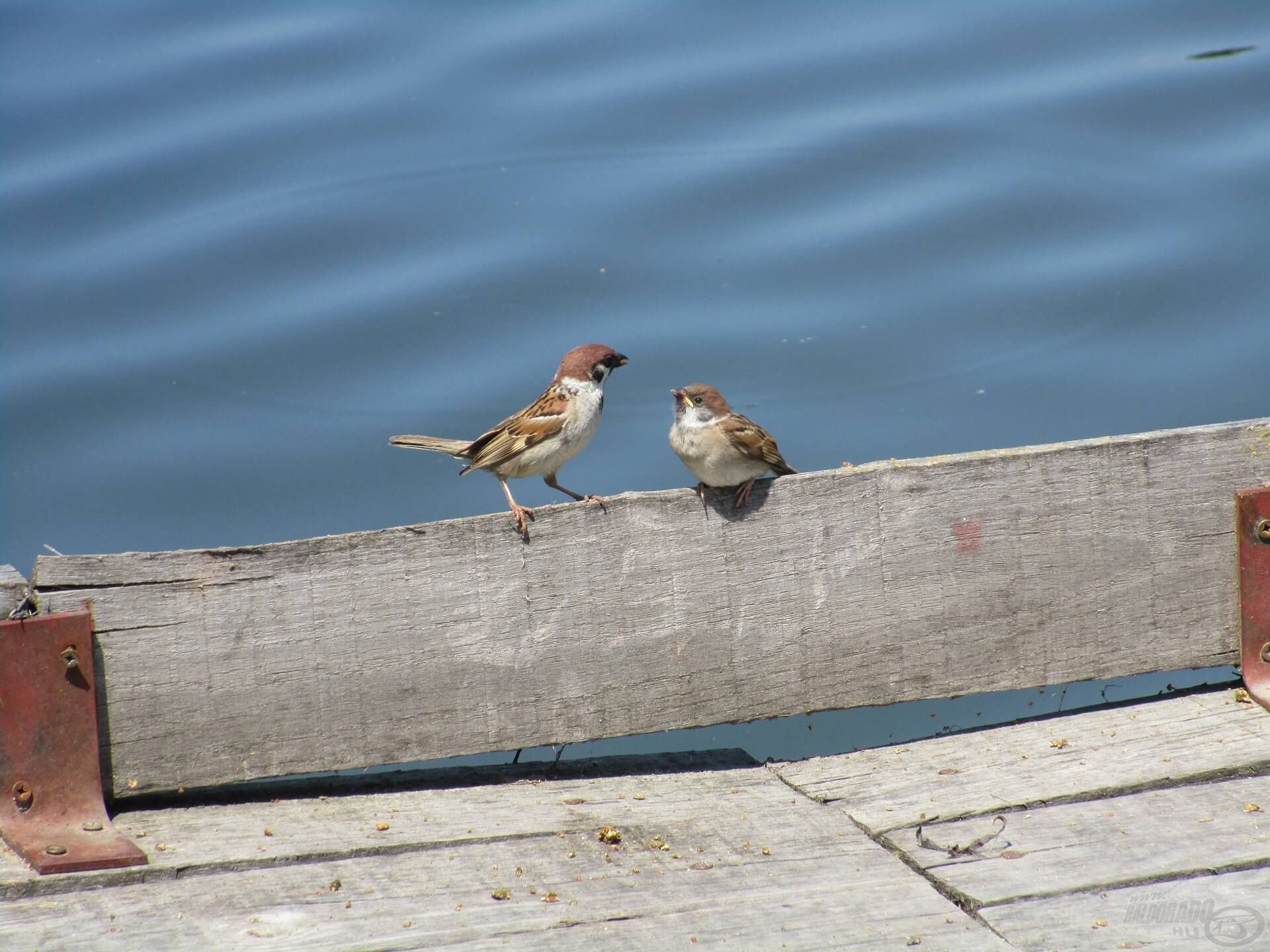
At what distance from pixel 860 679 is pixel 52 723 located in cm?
192

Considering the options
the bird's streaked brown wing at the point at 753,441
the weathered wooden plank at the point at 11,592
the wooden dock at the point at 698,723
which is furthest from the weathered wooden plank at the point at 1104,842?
the weathered wooden plank at the point at 11,592

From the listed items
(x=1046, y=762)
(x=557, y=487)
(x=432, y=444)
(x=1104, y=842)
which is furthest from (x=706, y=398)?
(x=1104, y=842)

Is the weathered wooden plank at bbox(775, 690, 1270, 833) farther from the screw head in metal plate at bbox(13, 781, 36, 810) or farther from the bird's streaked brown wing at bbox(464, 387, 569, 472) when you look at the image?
the screw head in metal plate at bbox(13, 781, 36, 810)

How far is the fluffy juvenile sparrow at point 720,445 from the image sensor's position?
3432 mm

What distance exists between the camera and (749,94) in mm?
7195

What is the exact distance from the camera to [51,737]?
2770 millimetres

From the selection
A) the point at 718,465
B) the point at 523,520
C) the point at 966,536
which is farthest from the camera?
the point at 718,465

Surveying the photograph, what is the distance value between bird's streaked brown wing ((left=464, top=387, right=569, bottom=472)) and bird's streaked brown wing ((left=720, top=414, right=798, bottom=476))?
0.72m

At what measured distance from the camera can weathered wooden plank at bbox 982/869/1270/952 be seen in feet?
7.52

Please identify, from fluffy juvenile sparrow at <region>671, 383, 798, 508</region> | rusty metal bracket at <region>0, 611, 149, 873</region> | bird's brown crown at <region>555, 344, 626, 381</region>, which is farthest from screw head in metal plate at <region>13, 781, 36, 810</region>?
bird's brown crown at <region>555, 344, 626, 381</region>

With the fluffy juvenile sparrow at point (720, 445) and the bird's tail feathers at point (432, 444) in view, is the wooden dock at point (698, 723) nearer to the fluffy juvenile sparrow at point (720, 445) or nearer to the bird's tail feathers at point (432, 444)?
the fluffy juvenile sparrow at point (720, 445)

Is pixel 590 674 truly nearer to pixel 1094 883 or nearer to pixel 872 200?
pixel 1094 883

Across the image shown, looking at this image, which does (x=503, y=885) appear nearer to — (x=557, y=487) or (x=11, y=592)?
(x=11, y=592)

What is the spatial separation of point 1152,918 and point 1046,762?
29.4 inches
